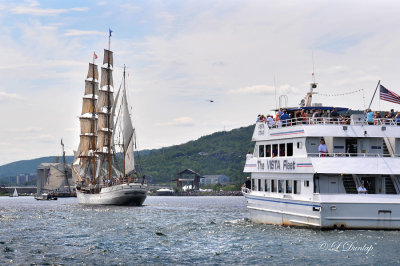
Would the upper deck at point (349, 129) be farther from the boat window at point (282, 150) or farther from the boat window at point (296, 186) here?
the boat window at point (296, 186)

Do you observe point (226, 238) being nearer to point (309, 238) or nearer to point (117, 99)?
point (309, 238)

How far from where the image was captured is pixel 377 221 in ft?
115

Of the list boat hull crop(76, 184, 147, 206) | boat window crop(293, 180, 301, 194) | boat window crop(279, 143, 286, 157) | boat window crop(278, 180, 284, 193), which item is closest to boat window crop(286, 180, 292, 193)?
boat window crop(293, 180, 301, 194)

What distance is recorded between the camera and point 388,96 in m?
40.6

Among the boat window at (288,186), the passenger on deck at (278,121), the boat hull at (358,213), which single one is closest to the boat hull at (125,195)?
the passenger on deck at (278,121)

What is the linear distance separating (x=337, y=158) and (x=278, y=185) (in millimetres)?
6201

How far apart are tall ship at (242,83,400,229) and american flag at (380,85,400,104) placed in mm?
1498

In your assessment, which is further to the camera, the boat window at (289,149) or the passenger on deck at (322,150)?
the boat window at (289,149)

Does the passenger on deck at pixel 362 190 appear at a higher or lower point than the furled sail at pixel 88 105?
lower

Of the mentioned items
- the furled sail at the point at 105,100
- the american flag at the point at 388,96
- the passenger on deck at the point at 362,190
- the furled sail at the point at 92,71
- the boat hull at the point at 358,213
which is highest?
the furled sail at the point at 92,71

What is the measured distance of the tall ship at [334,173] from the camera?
35.2 meters

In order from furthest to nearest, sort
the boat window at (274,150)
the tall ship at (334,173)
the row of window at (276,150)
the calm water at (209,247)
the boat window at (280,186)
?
the boat window at (274,150) < the boat window at (280,186) < the row of window at (276,150) < the tall ship at (334,173) < the calm water at (209,247)

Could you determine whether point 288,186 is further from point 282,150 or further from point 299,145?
point 299,145

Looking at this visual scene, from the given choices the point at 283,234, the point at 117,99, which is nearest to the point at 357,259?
the point at 283,234
